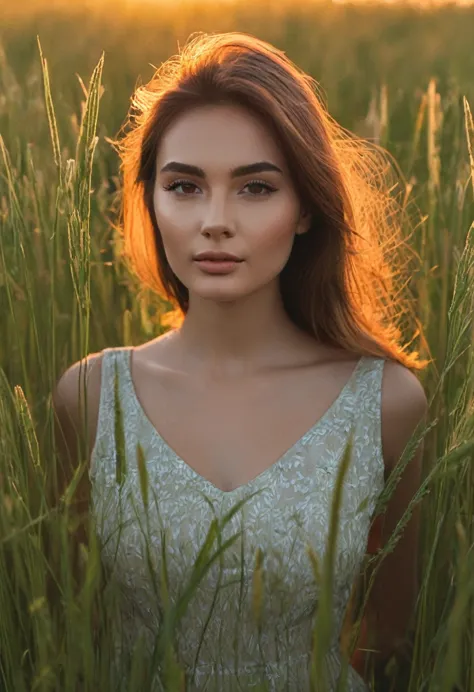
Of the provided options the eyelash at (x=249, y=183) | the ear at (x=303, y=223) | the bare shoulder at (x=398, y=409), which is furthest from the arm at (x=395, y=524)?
the eyelash at (x=249, y=183)

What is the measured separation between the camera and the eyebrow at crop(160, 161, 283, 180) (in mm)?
1338

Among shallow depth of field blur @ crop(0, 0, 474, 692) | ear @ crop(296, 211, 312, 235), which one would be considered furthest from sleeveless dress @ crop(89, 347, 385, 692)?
ear @ crop(296, 211, 312, 235)

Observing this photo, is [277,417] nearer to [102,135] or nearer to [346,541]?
[346,541]

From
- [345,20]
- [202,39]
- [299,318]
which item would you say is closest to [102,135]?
[202,39]

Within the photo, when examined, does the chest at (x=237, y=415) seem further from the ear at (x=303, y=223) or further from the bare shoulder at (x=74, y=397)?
the ear at (x=303, y=223)

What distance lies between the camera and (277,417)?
147cm

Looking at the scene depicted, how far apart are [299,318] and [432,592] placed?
0.56 metres

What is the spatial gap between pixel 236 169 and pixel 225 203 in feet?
0.16

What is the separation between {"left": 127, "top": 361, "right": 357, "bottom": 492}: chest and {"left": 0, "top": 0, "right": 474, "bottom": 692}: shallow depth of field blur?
0.14 meters

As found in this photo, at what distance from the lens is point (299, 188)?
4.72 ft

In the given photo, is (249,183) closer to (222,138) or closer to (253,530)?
(222,138)

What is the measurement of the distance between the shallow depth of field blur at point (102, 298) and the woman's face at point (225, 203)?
0.12m

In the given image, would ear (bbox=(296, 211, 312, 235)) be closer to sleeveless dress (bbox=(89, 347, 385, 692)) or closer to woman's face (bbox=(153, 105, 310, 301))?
woman's face (bbox=(153, 105, 310, 301))

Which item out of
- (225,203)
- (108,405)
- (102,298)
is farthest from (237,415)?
(102,298)
